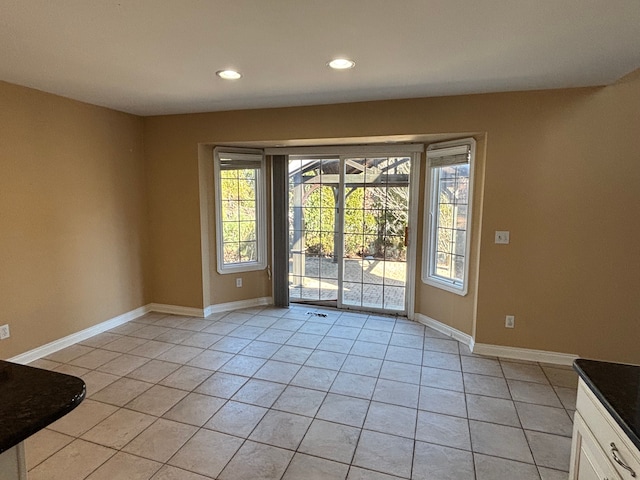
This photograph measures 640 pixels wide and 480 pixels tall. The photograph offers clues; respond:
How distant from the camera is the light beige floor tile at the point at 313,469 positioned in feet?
6.48

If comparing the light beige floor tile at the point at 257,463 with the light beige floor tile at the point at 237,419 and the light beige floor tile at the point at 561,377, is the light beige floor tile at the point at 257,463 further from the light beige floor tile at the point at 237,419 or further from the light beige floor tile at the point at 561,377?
the light beige floor tile at the point at 561,377

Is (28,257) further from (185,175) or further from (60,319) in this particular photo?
(185,175)

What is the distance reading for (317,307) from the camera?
4.84m

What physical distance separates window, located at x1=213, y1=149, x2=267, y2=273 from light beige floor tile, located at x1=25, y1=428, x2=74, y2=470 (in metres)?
2.46

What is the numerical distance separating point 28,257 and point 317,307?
10.1 ft

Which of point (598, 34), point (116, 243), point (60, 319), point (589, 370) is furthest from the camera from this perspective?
point (116, 243)

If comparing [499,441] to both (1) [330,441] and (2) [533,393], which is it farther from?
(1) [330,441]

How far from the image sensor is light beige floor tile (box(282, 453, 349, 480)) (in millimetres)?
1975

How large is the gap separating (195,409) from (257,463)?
0.73 m

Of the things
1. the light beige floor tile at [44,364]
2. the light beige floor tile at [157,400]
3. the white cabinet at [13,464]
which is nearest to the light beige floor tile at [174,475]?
the light beige floor tile at [157,400]

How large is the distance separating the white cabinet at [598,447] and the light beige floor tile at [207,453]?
1.72m

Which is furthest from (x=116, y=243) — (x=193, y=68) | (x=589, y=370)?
(x=589, y=370)

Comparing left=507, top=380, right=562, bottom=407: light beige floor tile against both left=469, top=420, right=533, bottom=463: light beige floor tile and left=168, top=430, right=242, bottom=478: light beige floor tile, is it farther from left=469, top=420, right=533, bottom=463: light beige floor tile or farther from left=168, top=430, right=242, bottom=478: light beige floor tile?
left=168, top=430, right=242, bottom=478: light beige floor tile

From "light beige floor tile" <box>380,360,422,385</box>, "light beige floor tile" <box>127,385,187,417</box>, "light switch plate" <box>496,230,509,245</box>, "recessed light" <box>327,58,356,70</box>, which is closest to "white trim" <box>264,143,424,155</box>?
"light switch plate" <box>496,230,509,245</box>
